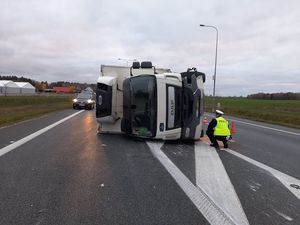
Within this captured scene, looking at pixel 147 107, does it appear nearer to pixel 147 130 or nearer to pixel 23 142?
pixel 147 130

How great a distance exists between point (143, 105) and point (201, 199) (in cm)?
588

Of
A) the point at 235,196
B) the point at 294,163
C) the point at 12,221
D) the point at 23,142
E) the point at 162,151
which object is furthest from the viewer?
the point at 23,142

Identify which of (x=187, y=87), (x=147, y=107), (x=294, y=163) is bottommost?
(x=294, y=163)

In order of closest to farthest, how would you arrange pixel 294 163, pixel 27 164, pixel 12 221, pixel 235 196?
pixel 12 221, pixel 235 196, pixel 27 164, pixel 294 163

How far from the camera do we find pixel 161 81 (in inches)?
411

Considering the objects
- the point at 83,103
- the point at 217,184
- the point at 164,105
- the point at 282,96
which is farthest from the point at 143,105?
the point at 282,96

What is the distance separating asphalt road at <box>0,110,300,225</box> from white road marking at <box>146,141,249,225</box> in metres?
0.02

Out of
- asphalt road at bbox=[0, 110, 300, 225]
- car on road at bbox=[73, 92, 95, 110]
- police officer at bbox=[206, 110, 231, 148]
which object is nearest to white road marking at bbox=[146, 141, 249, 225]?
asphalt road at bbox=[0, 110, 300, 225]

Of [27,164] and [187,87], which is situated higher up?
[187,87]

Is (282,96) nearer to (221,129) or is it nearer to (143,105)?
(221,129)

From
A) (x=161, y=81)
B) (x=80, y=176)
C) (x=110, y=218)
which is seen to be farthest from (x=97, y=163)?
(x=161, y=81)

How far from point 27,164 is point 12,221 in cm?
308

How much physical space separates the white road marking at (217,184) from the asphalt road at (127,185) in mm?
34

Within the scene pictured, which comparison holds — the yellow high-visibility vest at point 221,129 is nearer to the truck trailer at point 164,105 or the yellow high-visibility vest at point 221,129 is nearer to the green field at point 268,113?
the truck trailer at point 164,105
